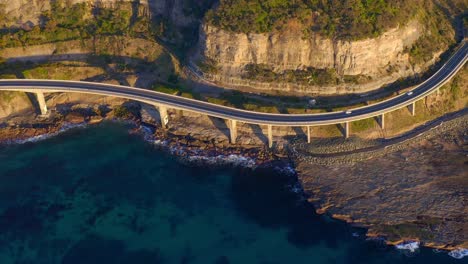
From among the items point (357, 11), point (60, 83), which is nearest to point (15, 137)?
point (60, 83)

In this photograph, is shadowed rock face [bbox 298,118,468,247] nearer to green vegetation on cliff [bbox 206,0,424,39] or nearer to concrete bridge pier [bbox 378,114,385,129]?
concrete bridge pier [bbox 378,114,385,129]

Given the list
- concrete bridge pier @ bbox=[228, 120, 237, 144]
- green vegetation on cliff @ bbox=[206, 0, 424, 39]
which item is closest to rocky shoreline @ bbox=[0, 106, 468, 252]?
concrete bridge pier @ bbox=[228, 120, 237, 144]

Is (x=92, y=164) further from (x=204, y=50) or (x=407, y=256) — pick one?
(x=407, y=256)

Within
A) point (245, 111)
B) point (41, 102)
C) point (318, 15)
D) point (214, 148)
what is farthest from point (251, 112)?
point (41, 102)

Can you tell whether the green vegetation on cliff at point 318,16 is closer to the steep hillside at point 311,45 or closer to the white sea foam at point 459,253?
the steep hillside at point 311,45

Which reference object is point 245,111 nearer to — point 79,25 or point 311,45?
point 311,45
